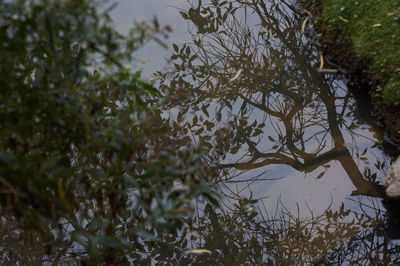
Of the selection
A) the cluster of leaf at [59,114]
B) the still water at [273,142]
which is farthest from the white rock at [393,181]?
the cluster of leaf at [59,114]

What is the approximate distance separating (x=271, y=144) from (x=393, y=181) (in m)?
1.13

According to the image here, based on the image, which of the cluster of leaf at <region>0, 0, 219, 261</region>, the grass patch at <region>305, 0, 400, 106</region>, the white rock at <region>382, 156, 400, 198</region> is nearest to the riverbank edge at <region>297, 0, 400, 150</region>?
the grass patch at <region>305, 0, 400, 106</region>

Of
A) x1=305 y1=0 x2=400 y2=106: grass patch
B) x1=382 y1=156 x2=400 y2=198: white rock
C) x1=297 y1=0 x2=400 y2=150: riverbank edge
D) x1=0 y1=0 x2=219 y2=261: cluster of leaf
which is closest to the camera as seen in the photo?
x1=0 y1=0 x2=219 y2=261: cluster of leaf

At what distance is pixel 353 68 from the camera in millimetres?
4434

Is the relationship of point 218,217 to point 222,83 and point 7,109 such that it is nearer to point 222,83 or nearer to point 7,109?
point 222,83

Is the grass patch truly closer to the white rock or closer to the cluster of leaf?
the white rock

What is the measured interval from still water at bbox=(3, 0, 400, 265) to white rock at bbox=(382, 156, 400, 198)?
159 millimetres

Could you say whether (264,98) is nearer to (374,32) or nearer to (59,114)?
(374,32)

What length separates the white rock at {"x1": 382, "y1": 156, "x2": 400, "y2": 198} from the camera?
325 cm

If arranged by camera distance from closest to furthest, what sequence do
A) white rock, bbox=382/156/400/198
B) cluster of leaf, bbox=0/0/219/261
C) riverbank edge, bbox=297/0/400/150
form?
cluster of leaf, bbox=0/0/219/261
white rock, bbox=382/156/400/198
riverbank edge, bbox=297/0/400/150

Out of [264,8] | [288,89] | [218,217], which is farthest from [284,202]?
[264,8]

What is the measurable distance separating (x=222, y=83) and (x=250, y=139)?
0.91 m

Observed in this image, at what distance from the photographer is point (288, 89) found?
468 cm

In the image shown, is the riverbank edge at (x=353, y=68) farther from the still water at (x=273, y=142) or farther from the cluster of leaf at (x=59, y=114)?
the cluster of leaf at (x=59, y=114)
